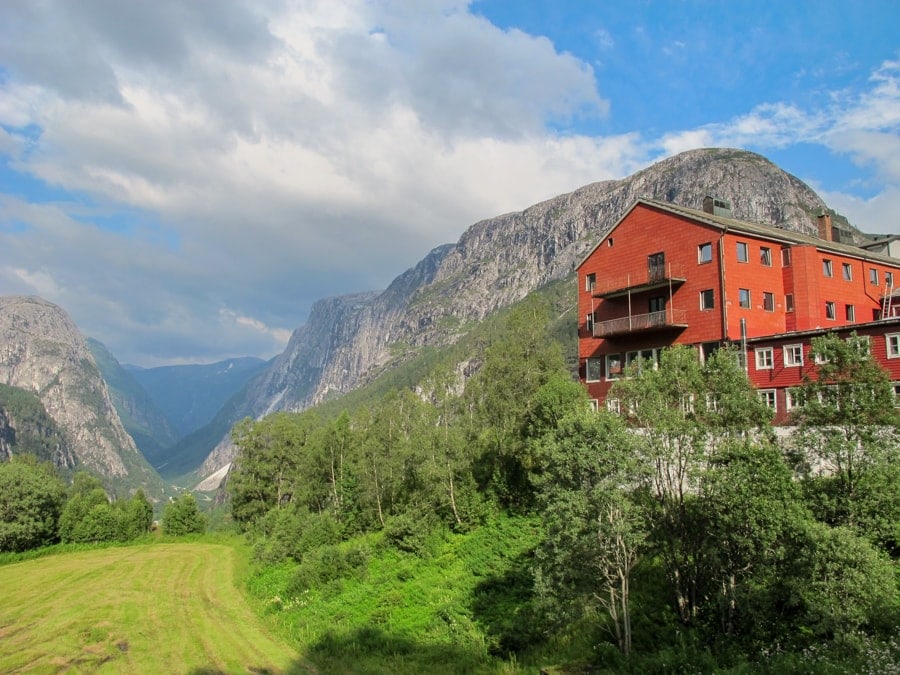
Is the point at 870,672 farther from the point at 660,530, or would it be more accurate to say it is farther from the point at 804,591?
the point at 660,530

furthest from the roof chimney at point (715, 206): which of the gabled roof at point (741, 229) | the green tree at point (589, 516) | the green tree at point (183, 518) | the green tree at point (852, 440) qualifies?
the green tree at point (183, 518)

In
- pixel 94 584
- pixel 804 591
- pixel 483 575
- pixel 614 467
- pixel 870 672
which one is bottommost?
pixel 94 584

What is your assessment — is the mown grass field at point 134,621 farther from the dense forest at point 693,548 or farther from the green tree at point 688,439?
the green tree at point 688,439

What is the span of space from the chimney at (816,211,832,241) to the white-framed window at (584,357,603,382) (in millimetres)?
28279

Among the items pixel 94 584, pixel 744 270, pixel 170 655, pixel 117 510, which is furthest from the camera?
pixel 117 510

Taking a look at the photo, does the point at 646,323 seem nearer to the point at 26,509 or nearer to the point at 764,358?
the point at 764,358

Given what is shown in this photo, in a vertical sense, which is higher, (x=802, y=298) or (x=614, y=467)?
(x=802, y=298)

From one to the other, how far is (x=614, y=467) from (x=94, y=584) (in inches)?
2187

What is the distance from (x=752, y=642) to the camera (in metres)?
19.8

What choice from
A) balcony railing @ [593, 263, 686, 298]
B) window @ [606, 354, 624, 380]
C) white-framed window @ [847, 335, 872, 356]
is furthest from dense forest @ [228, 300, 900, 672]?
balcony railing @ [593, 263, 686, 298]

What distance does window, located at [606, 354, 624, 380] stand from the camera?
171 feet

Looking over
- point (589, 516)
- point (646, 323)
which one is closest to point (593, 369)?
point (646, 323)

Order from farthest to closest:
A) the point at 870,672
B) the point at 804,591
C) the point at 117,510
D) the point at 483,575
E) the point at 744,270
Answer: the point at 117,510, the point at 744,270, the point at 483,575, the point at 804,591, the point at 870,672

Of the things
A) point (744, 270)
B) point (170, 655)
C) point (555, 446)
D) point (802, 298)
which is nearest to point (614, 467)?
point (555, 446)
